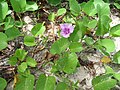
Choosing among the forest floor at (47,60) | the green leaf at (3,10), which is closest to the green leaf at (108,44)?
the forest floor at (47,60)

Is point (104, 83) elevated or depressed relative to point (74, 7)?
A: depressed

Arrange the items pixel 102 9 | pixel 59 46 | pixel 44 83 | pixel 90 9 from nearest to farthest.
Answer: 1. pixel 44 83
2. pixel 59 46
3. pixel 102 9
4. pixel 90 9

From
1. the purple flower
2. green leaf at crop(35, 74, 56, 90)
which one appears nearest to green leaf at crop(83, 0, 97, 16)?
the purple flower

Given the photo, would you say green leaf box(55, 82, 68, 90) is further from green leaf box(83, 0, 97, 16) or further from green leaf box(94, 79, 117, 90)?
green leaf box(83, 0, 97, 16)

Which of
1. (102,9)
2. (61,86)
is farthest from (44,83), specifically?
(102,9)

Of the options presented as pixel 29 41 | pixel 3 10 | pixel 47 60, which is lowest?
pixel 47 60

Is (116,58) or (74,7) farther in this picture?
(74,7)

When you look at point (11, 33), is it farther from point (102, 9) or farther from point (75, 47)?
point (102, 9)

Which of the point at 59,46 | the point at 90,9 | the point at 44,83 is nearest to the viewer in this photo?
the point at 44,83
